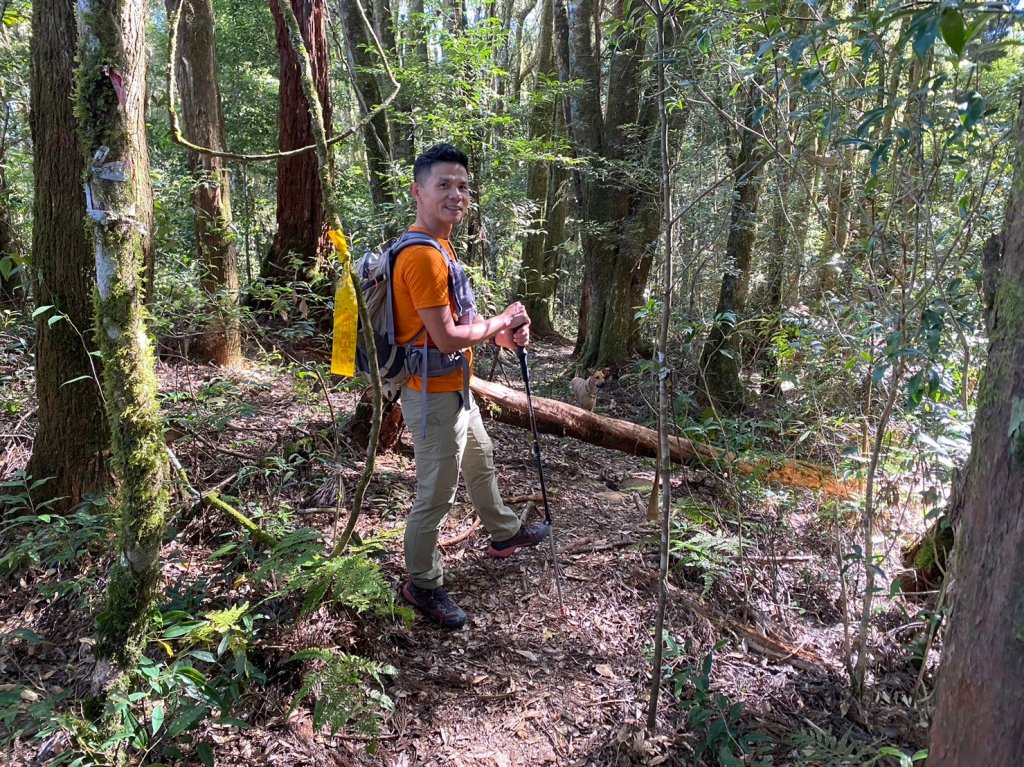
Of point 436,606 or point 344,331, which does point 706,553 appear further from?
point 344,331

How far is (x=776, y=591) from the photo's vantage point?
3691mm

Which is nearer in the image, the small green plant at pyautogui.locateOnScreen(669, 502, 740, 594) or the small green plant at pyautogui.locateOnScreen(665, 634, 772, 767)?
the small green plant at pyautogui.locateOnScreen(665, 634, 772, 767)

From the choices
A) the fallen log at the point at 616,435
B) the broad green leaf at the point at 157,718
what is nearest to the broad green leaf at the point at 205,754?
the broad green leaf at the point at 157,718

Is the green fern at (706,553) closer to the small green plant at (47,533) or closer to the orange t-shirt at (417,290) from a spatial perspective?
the orange t-shirt at (417,290)

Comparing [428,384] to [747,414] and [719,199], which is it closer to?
[747,414]

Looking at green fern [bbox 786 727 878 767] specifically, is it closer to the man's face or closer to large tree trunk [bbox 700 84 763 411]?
the man's face

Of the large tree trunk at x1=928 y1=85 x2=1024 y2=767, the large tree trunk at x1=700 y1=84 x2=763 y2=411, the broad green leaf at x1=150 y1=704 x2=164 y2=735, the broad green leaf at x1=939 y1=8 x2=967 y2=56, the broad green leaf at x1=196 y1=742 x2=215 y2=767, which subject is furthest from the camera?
the large tree trunk at x1=700 y1=84 x2=763 y2=411

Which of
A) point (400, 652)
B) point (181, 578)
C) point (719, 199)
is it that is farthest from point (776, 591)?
point (719, 199)

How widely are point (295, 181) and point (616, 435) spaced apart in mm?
4741

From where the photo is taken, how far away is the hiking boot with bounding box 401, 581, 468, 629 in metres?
3.19

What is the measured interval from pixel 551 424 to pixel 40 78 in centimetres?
430

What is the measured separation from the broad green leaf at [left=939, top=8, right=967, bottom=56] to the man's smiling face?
2071mm

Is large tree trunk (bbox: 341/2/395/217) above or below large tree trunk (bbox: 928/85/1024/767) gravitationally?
above

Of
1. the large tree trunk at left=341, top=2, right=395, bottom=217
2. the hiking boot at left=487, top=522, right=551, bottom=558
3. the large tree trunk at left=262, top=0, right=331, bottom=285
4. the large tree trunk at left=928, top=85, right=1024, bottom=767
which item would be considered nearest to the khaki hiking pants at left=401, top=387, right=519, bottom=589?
the hiking boot at left=487, top=522, right=551, bottom=558
